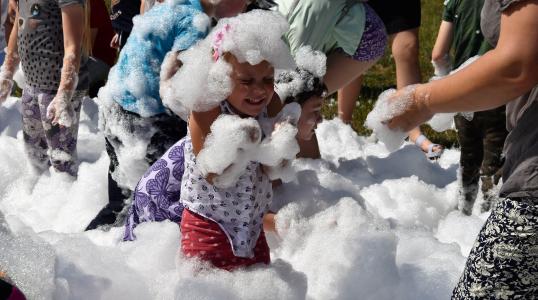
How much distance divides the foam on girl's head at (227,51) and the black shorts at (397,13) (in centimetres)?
234

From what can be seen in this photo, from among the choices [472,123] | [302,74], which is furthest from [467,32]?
[302,74]

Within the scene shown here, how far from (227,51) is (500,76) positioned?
926mm

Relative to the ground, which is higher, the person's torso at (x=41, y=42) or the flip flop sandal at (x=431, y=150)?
the person's torso at (x=41, y=42)

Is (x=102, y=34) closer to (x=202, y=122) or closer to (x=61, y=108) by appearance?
(x=61, y=108)

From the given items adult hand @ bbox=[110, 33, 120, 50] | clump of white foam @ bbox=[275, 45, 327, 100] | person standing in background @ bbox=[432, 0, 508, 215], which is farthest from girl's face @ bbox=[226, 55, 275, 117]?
adult hand @ bbox=[110, 33, 120, 50]

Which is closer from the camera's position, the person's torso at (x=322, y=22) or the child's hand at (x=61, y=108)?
the person's torso at (x=322, y=22)

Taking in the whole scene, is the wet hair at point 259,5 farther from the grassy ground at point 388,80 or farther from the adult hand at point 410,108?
the grassy ground at point 388,80

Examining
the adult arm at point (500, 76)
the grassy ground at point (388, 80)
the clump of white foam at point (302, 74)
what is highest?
the adult arm at point (500, 76)

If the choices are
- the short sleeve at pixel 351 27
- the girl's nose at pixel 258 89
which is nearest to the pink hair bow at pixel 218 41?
the girl's nose at pixel 258 89

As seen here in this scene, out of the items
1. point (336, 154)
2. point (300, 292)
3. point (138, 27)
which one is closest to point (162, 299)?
point (300, 292)

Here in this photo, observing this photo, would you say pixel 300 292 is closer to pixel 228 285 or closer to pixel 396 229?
pixel 228 285

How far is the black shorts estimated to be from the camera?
4863mm

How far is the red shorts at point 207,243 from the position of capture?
8.92ft

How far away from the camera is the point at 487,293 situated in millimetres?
2053
